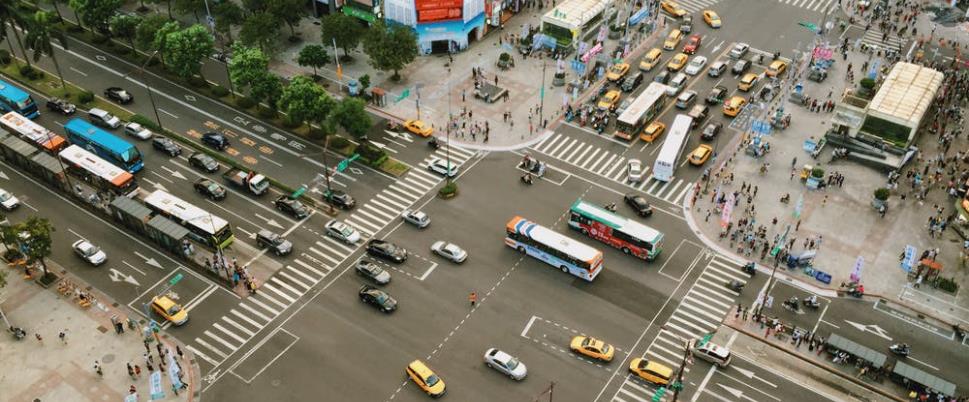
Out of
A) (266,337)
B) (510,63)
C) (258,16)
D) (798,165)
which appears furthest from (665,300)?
(258,16)

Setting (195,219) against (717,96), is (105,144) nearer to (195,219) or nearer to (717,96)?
(195,219)

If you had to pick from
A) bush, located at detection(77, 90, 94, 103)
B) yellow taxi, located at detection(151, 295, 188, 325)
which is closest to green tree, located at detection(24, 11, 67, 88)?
bush, located at detection(77, 90, 94, 103)

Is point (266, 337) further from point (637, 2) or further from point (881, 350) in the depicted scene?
point (637, 2)

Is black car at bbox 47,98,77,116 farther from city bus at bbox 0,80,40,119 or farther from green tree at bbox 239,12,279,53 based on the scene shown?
green tree at bbox 239,12,279,53

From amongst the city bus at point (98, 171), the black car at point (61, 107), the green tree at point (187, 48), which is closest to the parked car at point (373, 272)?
the city bus at point (98, 171)

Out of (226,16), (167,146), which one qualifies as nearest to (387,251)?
(167,146)

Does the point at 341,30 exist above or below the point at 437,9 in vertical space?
below

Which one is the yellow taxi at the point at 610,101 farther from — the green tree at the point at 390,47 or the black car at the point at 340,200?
the black car at the point at 340,200
